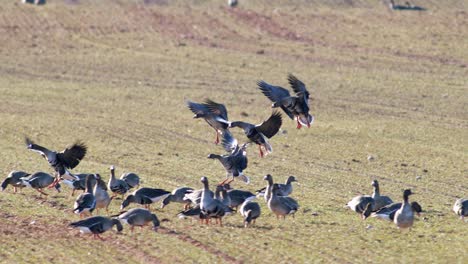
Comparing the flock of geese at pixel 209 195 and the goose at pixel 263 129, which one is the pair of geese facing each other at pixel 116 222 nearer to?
the flock of geese at pixel 209 195

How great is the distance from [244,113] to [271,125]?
48.3 feet

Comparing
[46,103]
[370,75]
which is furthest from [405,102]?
[46,103]

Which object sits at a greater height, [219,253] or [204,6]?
[204,6]

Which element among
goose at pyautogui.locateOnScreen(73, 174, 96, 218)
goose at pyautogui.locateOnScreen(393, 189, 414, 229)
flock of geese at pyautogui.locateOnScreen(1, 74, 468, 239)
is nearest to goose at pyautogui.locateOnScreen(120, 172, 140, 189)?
flock of geese at pyautogui.locateOnScreen(1, 74, 468, 239)

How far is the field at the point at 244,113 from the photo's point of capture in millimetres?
20234

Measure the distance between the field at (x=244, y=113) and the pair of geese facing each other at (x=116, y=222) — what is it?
30cm

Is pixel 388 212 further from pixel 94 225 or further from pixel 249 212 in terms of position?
pixel 94 225

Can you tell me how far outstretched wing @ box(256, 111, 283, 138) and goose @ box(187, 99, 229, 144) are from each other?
Answer: 96cm

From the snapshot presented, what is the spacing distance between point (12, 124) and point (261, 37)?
1020 inches

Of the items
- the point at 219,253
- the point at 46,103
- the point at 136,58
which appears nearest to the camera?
the point at 219,253

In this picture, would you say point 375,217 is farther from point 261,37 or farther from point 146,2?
point 146,2

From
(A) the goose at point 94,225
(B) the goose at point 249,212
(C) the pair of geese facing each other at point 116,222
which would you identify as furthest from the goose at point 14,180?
(B) the goose at point 249,212

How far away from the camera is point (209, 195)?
21453 millimetres

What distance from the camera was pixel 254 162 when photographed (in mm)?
31609
